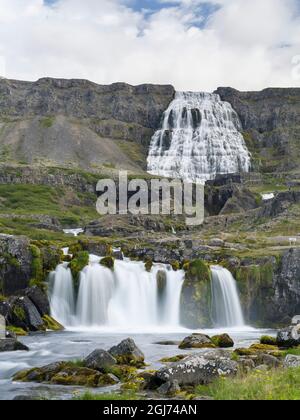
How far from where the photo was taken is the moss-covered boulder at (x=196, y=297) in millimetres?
70125

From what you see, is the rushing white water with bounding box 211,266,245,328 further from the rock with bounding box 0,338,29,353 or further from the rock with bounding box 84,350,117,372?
the rock with bounding box 84,350,117,372

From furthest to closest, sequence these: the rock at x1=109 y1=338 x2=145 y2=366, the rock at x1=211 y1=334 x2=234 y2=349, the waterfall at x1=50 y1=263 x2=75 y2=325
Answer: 1. the waterfall at x1=50 y1=263 x2=75 y2=325
2. the rock at x1=211 y1=334 x2=234 y2=349
3. the rock at x1=109 y1=338 x2=145 y2=366

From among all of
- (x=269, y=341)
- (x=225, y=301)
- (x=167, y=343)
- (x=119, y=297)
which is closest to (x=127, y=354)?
(x=269, y=341)

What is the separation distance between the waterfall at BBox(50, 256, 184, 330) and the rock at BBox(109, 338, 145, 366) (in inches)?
1122

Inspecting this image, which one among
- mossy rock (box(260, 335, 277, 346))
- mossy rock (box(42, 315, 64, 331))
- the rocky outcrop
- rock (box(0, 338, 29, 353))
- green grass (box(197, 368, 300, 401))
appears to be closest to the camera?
green grass (box(197, 368, 300, 401))

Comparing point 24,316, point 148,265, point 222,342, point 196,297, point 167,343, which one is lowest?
point 167,343

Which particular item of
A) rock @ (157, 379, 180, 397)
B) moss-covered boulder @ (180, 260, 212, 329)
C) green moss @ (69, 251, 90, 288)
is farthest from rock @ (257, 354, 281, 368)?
green moss @ (69, 251, 90, 288)

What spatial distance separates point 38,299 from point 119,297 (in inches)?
428

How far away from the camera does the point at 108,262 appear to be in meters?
73.5

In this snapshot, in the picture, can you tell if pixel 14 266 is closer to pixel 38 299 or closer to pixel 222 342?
pixel 38 299

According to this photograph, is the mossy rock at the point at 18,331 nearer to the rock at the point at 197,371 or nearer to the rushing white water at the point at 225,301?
the rushing white water at the point at 225,301

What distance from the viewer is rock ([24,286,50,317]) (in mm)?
62944

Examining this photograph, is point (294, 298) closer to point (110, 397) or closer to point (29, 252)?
point (29, 252)

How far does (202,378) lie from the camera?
85.0 ft
